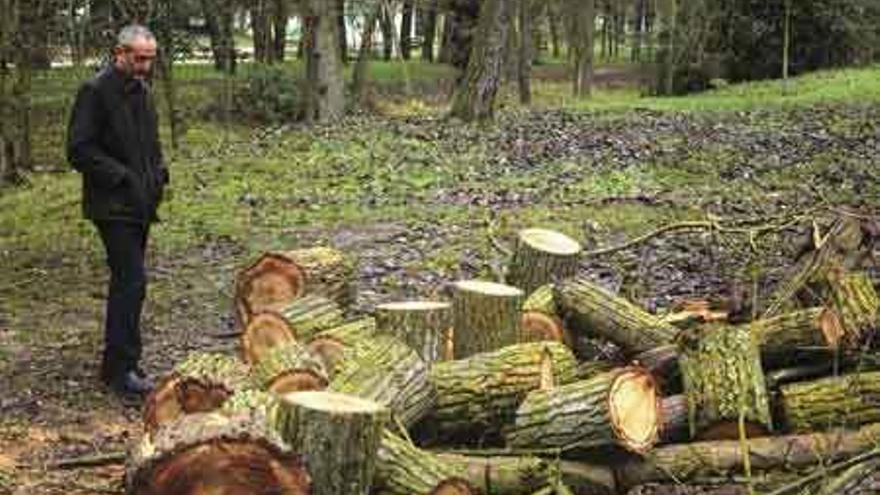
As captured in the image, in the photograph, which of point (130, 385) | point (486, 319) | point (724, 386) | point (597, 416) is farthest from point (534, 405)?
point (130, 385)

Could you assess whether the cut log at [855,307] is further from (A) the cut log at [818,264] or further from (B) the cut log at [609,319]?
(B) the cut log at [609,319]

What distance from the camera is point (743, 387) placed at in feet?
20.9

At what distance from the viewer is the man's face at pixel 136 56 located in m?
7.77

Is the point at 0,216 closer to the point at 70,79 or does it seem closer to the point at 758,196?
the point at 758,196

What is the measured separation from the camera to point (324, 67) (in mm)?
24922

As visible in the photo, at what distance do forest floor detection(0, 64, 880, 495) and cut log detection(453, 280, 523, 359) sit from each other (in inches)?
81.6

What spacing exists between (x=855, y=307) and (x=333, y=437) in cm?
317

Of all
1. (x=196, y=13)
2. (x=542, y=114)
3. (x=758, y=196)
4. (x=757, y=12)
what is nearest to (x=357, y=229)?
(x=758, y=196)

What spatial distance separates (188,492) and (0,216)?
12145 millimetres

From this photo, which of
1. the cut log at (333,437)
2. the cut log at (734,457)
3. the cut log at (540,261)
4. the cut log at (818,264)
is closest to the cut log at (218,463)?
the cut log at (333,437)

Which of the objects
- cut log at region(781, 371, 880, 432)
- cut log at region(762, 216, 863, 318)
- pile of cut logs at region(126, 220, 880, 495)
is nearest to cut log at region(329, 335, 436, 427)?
pile of cut logs at region(126, 220, 880, 495)

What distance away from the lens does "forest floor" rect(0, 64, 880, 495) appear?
874cm

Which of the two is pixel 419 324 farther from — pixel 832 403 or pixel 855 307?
pixel 855 307

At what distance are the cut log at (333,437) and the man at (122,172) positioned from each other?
9.49 feet
